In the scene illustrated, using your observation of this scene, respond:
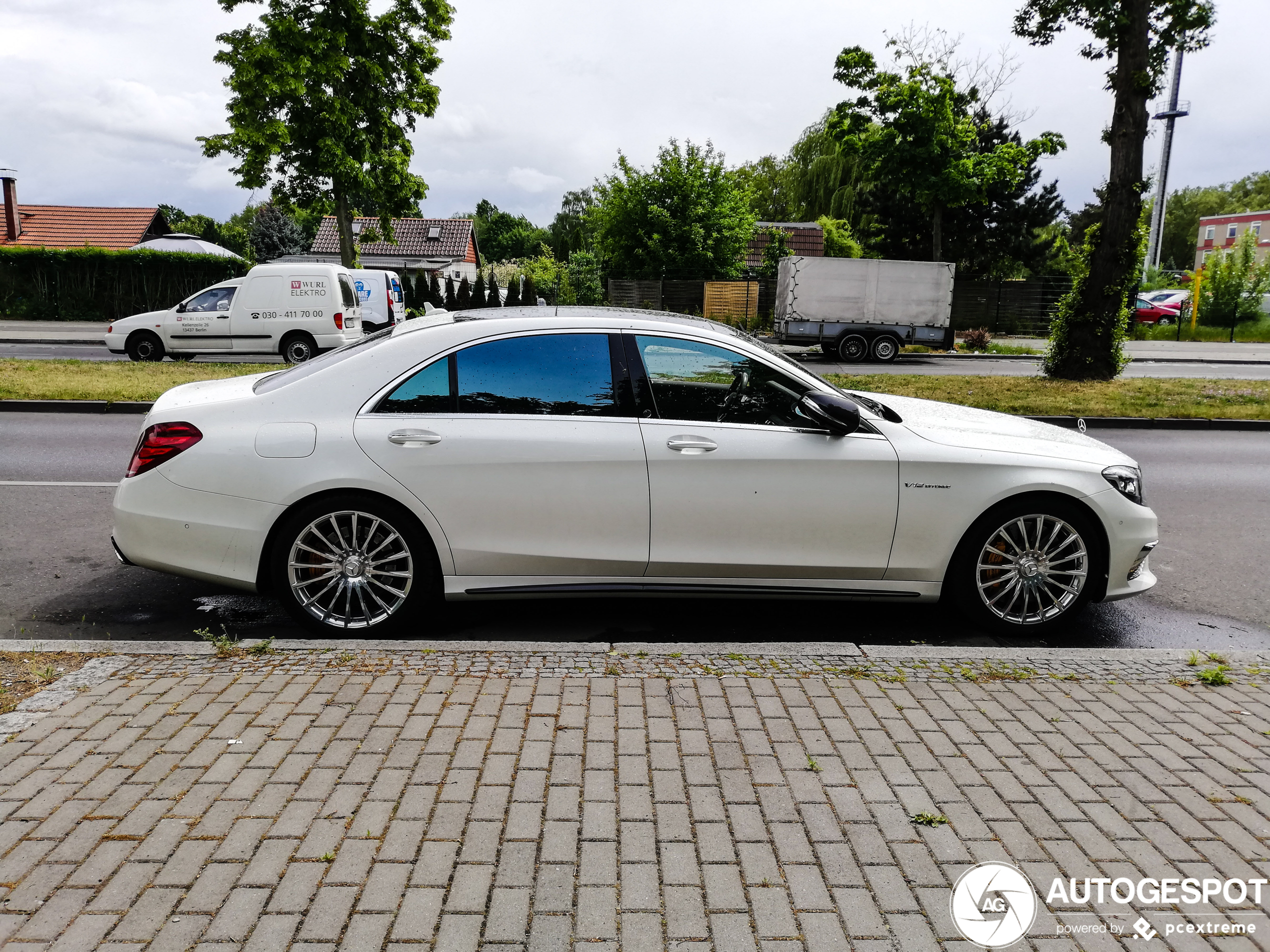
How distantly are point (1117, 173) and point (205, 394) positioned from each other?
52.4 feet

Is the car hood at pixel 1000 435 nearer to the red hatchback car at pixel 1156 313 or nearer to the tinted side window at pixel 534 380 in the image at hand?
the tinted side window at pixel 534 380

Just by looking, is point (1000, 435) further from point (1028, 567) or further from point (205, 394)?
point (205, 394)

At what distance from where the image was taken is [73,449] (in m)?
9.51

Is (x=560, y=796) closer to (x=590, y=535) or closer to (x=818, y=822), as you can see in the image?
(x=818, y=822)

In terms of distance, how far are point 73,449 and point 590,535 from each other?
7.44 metres

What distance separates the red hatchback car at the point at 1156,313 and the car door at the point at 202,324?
3644 cm

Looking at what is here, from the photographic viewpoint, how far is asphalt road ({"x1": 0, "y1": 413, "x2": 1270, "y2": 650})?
489 centimetres

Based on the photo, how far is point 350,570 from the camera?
454 cm

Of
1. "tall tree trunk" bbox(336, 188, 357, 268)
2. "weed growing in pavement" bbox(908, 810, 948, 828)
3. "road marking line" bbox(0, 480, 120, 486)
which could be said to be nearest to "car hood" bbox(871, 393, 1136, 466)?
"weed growing in pavement" bbox(908, 810, 948, 828)

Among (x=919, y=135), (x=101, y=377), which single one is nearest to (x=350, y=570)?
(x=101, y=377)

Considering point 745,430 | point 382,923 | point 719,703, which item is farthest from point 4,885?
point 745,430

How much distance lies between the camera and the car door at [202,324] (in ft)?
60.7

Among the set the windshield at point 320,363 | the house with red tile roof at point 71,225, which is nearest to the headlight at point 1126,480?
the windshield at point 320,363

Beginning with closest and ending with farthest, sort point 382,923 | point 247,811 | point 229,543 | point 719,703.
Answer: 1. point 382,923
2. point 247,811
3. point 719,703
4. point 229,543
